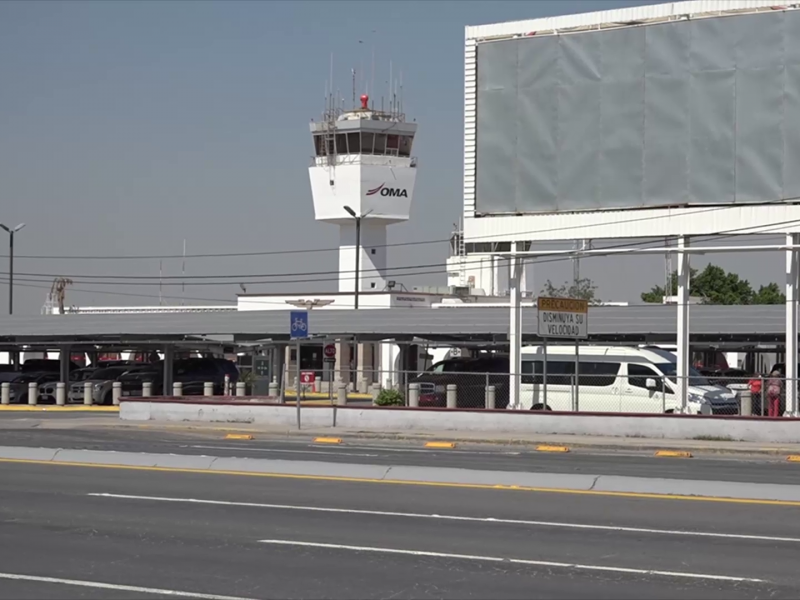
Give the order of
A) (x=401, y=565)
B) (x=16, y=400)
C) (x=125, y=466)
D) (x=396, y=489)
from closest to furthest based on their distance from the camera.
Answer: (x=401, y=565) → (x=396, y=489) → (x=125, y=466) → (x=16, y=400)

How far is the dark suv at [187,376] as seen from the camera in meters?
46.1

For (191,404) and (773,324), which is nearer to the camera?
(191,404)

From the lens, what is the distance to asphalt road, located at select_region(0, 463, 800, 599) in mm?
9984

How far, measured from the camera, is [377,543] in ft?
39.8

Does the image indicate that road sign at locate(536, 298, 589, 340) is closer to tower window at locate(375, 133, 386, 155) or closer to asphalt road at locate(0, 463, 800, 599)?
asphalt road at locate(0, 463, 800, 599)

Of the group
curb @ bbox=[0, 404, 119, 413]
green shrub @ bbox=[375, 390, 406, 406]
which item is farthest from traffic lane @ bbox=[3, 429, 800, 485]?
curb @ bbox=[0, 404, 119, 413]

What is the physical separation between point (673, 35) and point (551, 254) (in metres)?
6.19

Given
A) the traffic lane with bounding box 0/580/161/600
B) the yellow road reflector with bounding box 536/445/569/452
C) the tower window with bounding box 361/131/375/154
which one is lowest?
the yellow road reflector with bounding box 536/445/569/452

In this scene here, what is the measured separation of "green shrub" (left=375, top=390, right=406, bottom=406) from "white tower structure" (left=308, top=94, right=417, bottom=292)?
1766 inches

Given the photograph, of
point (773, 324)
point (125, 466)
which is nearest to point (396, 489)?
point (125, 466)

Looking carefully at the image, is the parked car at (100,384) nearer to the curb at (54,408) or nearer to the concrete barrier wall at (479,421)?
the curb at (54,408)

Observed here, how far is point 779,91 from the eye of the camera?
28.3 meters

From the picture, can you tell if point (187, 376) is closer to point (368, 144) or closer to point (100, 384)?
point (100, 384)

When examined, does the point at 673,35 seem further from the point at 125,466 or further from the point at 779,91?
the point at 125,466
